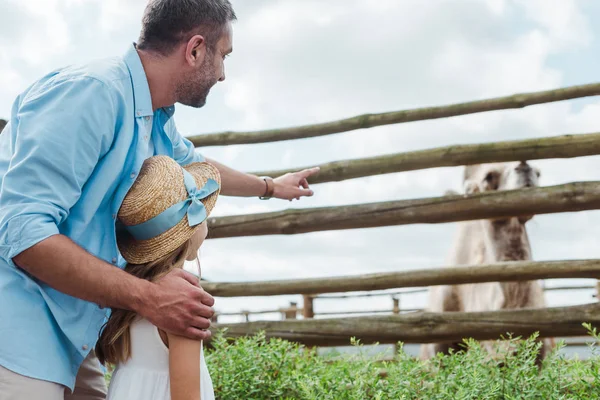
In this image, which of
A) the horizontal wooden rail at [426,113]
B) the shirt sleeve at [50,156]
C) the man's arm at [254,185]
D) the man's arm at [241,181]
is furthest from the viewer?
the horizontal wooden rail at [426,113]

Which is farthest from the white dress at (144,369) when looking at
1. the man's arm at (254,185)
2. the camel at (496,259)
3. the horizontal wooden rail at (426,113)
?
the camel at (496,259)

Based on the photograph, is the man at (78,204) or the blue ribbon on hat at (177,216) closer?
→ the man at (78,204)

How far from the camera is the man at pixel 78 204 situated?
194cm

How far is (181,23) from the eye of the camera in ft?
7.68

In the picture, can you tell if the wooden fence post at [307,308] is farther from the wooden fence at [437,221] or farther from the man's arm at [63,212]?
the man's arm at [63,212]

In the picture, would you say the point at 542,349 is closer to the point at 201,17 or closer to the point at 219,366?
the point at 219,366

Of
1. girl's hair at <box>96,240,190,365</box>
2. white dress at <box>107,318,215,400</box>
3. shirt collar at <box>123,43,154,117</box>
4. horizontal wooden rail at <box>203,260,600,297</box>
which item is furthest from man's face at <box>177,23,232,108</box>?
horizontal wooden rail at <box>203,260,600,297</box>

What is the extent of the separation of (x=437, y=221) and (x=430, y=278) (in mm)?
411

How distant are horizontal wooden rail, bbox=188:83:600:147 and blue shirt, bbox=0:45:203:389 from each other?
3089mm

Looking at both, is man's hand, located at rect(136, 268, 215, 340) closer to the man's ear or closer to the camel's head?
the man's ear

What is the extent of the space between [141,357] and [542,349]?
12.9 feet

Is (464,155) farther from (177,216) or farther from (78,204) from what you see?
(78,204)

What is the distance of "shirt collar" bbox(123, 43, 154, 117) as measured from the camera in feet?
7.48

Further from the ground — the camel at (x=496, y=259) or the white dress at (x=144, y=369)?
the camel at (x=496, y=259)
